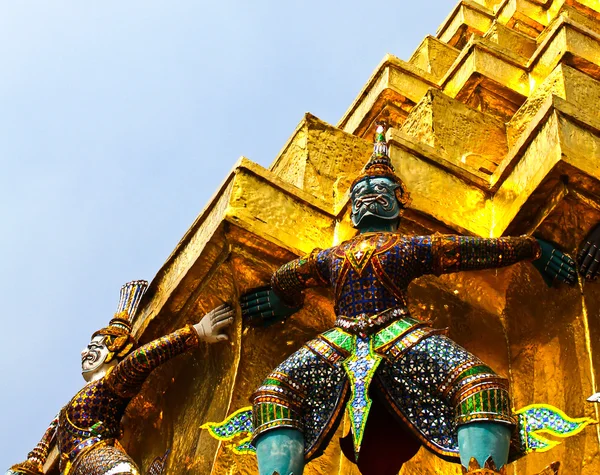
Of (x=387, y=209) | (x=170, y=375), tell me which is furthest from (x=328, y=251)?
(x=170, y=375)

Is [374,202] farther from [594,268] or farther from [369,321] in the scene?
[594,268]

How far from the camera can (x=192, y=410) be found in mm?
6777

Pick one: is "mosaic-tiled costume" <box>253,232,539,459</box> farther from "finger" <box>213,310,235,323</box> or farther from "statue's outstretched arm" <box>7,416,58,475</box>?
"statue's outstretched arm" <box>7,416,58,475</box>

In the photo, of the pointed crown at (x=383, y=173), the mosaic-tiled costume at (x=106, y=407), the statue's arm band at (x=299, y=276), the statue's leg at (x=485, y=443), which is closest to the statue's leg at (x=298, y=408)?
the statue's arm band at (x=299, y=276)

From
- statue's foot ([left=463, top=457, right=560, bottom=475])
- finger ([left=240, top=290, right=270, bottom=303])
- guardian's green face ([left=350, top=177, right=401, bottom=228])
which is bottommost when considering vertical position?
statue's foot ([left=463, top=457, right=560, bottom=475])

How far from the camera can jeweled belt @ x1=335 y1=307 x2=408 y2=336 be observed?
18.5 feet

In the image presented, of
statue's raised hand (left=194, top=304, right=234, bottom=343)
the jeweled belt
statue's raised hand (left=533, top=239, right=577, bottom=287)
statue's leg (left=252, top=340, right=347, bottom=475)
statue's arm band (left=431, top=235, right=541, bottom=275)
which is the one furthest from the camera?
statue's raised hand (left=194, top=304, right=234, bottom=343)

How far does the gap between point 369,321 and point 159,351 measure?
4.49ft

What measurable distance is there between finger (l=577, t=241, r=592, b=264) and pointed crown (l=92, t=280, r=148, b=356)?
254cm

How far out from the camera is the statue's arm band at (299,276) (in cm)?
610

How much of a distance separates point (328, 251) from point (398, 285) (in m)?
0.42

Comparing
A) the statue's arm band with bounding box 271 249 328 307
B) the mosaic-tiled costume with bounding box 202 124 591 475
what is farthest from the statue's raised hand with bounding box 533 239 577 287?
the statue's arm band with bounding box 271 249 328 307


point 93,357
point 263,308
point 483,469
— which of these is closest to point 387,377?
point 483,469

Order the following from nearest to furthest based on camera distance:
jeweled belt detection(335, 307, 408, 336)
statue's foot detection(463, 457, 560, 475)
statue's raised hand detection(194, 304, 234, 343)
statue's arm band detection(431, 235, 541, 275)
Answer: statue's foot detection(463, 457, 560, 475) < jeweled belt detection(335, 307, 408, 336) < statue's arm band detection(431, 235, 541, 275) < statue's raised hand detection(194, 304, 234, 343)
